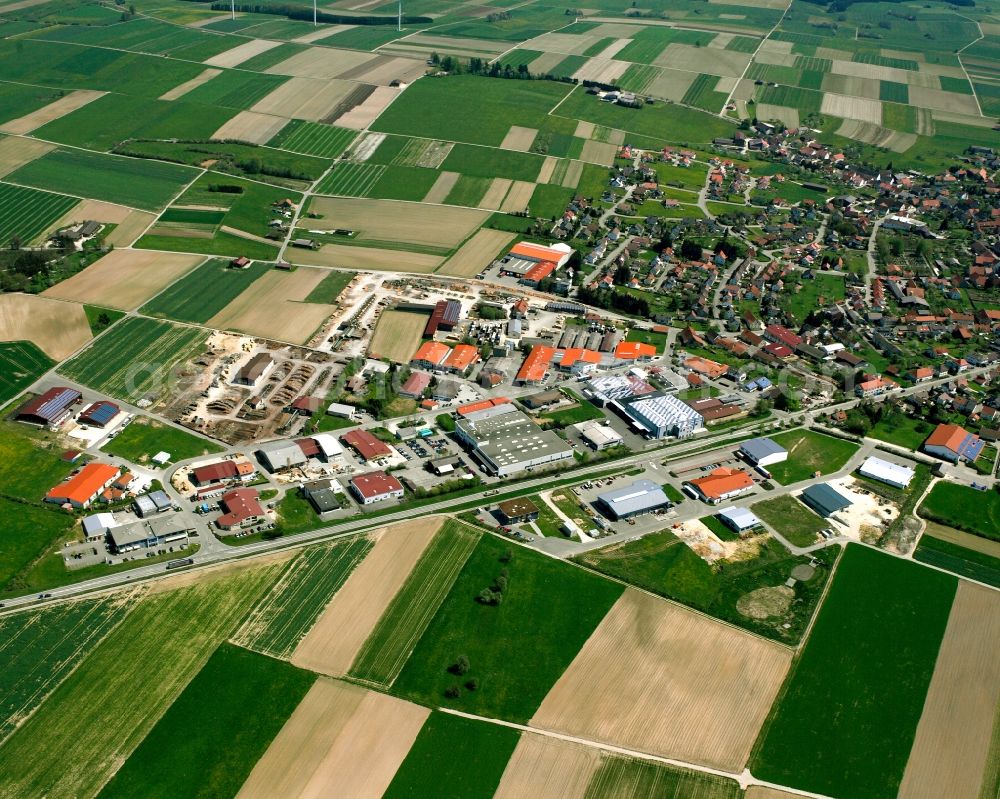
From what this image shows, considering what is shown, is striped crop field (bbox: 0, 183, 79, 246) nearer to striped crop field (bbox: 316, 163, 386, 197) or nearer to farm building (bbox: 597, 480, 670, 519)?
striped crop field (bbox: 316, 163, 386, 197)

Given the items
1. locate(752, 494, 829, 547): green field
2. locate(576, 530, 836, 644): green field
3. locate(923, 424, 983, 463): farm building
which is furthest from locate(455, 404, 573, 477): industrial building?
locate(923, 424, 983, 463): farm building

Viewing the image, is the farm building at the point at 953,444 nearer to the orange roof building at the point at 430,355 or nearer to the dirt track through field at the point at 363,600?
the dirt track through field at the point at 363,600

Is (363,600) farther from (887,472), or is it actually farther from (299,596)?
(887,472)

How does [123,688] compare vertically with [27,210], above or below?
above

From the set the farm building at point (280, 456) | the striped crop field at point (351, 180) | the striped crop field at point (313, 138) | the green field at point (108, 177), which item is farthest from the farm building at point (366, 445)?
the striped crop field at point (313, 138)

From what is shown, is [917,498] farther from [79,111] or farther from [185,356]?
[79,111]

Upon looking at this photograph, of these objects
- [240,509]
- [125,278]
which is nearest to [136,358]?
[125,278]

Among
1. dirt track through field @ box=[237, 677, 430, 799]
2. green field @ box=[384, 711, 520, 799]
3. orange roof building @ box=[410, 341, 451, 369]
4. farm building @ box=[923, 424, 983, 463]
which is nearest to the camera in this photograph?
dirt track through field @ box=[237, 677, 430, 799]
